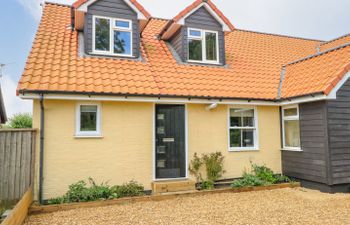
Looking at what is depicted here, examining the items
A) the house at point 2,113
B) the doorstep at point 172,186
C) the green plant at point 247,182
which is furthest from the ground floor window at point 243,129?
the house at point 2,113

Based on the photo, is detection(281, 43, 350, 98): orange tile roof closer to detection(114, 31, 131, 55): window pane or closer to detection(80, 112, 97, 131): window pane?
detection(114, 31, 131, 55): window pane

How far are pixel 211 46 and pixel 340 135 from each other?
20.3 ft

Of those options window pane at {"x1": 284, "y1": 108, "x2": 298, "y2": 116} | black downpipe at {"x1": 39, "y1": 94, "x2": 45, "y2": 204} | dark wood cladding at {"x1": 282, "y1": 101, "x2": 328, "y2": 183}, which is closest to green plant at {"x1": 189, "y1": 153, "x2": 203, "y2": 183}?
dark wood cladding at {"x1": 282, "y1": 101, "x2": 328, "y2": 183}

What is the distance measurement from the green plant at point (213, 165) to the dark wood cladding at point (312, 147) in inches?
119

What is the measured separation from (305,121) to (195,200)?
514 centimetres

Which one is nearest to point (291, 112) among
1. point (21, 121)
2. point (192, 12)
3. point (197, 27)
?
point (197, 27)

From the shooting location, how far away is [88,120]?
8328 mm

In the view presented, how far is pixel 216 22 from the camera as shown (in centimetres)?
1162

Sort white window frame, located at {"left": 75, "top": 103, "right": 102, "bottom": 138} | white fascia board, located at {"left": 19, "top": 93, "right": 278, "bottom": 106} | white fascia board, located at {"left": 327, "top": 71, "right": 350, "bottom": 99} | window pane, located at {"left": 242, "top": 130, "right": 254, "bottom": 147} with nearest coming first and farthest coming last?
white fascia board, located at {"left": 19, "top": 93, "right": 278, "bottom": 106}
white window frame, located at {"left": 75, "top": 103, "right": 102, "bottom": 138}
white fascia board, located at {"left": 327, "top": 71, "right": 350, "bottom": 99}
window pane, located at {"left": 242, "top": 130, "right": 254, "bottom": 147}

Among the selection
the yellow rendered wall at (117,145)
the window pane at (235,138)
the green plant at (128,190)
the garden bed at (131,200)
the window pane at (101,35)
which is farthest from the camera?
the window pane at (235,138)

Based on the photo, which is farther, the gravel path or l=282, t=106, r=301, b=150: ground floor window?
l=282, t=106, r=301, b=150: ground floor window

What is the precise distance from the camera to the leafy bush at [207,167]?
9.20 metres

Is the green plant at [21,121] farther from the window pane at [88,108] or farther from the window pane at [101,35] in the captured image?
the window pane at [88,108]

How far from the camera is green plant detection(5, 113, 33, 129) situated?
17.0 meters
